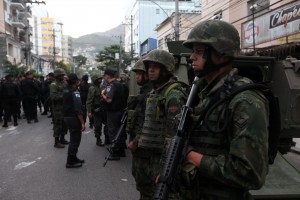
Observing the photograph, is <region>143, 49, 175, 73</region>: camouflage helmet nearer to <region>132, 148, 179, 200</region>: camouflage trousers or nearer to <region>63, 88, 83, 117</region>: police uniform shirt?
<region>132, 148, 179, 200</region>: camouflage trousers

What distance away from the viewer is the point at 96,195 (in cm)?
509

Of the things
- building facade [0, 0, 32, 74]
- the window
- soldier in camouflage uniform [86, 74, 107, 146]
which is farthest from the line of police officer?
building facade [0, 0, 32, 74]

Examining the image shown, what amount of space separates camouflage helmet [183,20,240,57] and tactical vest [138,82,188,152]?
1220 mm

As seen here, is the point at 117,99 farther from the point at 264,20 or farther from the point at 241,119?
the point at 264,20

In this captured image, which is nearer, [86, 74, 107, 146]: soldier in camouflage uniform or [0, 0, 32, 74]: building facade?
[86, 74, 107, 146]: soldier in camouflage uniform

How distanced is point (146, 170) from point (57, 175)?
3.24m

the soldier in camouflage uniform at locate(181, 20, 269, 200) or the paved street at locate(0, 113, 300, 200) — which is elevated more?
the soldier in camouflage uniform at locate(181, 20, 269, 200)

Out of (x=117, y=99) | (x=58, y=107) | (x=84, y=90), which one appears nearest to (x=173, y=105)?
(x=117, y=99)

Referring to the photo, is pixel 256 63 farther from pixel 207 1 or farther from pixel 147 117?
pixel 207 1

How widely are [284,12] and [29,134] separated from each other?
905cm

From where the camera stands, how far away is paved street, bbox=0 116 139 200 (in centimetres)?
516

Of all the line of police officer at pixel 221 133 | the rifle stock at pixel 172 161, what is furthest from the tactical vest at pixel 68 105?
the rifle stock at pixel 172 161

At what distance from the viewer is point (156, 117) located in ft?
10.6

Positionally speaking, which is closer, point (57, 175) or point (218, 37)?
point (218, 37)
